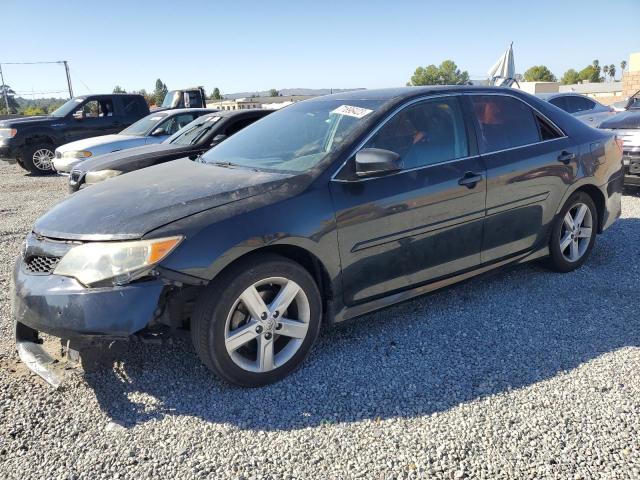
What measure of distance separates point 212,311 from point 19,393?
1.25 m

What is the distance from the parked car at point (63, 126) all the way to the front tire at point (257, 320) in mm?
11802

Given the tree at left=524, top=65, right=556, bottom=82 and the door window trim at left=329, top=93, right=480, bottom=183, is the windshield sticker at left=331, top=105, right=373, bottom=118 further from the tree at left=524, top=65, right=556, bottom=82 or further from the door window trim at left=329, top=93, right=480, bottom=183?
the tree at left=524, top=65, right=556, bottom=82

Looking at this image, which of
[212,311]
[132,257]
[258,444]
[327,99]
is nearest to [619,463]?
[258,444]

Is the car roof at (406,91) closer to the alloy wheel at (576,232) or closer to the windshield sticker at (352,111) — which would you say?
the windshield sticker at (352,111)

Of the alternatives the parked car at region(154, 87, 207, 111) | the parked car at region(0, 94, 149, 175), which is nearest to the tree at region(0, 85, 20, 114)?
the parked car at region(154, 87, 207, 111)

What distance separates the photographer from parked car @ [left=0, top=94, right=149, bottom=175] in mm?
12266

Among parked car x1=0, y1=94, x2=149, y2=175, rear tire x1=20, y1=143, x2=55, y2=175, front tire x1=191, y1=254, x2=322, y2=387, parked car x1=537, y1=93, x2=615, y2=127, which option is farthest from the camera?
rear tire x1=20, y1=143, x2=55, y2=175

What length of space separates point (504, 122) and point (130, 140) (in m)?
7.50

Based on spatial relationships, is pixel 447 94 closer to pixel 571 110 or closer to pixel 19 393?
pixel 19 393

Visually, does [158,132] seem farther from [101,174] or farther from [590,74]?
[590,74]

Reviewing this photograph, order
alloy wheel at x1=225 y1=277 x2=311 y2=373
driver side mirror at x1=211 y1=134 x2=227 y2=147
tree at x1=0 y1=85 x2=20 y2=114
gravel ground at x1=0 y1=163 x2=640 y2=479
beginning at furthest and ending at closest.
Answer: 1. tree at x1=0 y1=85 x2=20 y2=114
2. driver side mirror at x1=211 y1=134 x2=227 y2=147
3. alloy wheel at x1=225 y1=277 x2=311 y2=373
4. gravel ground at x1=0 y1=163 x2=640 y2=479

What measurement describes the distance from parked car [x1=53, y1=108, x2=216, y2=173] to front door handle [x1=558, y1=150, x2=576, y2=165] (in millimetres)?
7475

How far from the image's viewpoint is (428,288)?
137 inches

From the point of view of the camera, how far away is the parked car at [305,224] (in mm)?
2574
